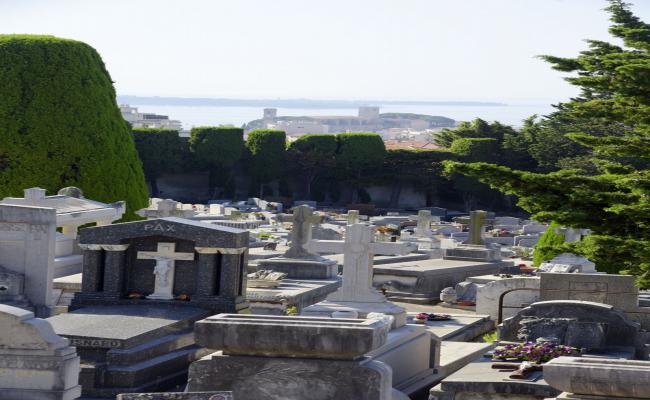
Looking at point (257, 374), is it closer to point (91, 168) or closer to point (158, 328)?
point (158, 328)

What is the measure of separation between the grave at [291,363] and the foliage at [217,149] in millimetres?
52424

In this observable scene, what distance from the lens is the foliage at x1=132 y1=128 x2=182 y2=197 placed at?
5900 centimetres

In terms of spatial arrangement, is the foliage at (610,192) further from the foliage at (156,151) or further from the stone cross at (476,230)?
the foliage at (156,151)

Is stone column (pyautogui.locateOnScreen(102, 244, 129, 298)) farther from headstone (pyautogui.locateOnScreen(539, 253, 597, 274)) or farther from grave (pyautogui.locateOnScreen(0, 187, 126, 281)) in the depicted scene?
headstone (pyautogui.locateOnScreen(539, 253, 597, 274))

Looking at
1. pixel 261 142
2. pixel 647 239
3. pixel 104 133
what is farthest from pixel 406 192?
pixel 647 239

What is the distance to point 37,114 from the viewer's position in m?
30.3

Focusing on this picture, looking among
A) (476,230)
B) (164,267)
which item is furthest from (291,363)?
(476,230)

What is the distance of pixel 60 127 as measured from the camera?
30359mm

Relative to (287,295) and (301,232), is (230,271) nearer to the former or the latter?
(287,295)

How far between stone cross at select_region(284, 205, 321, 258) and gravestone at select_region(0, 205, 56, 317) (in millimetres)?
6258

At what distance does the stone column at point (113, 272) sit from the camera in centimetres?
1240

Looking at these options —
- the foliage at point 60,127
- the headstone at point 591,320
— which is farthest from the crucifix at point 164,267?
the foliage at point 60,127

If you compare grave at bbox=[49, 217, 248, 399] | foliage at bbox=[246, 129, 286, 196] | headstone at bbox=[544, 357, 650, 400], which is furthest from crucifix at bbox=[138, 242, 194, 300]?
foliage at bbox=[246, 129, 286, 196]

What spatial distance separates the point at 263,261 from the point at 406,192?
45478mm
